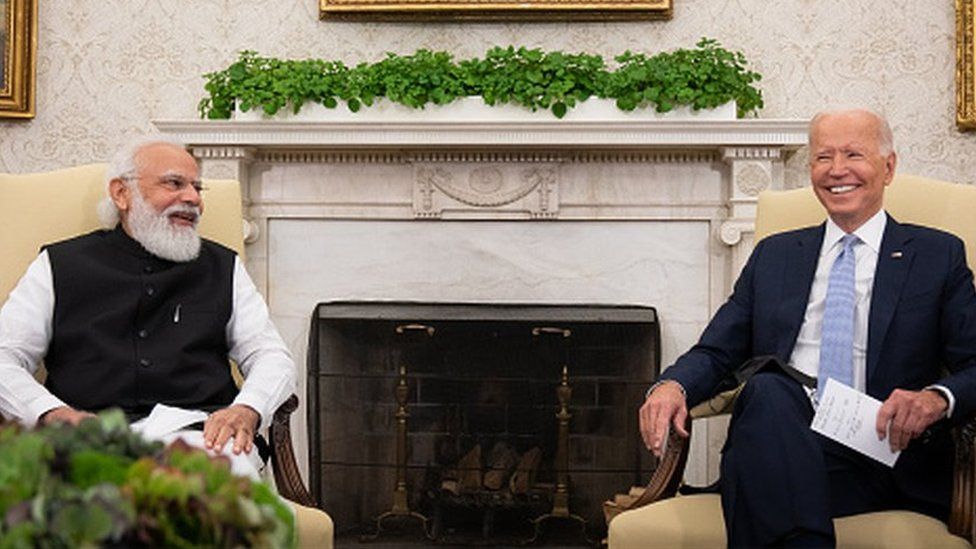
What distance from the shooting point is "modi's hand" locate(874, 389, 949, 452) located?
2.83 m

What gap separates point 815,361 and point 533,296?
1.63 meters

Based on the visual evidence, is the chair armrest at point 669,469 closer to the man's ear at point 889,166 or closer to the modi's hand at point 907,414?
the modi's hand at point 907,414

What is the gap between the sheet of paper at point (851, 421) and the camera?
291 centimetres

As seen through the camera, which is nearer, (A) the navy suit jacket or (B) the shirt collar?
(A) the navy suit jacket

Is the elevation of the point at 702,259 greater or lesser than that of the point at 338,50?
lesser

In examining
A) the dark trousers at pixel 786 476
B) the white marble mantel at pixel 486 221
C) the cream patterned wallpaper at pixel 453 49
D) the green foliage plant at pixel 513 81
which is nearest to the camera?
the dark trousers at pixel 786 476

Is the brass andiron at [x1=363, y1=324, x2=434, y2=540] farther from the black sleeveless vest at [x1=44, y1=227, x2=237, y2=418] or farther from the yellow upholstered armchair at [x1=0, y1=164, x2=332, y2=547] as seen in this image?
the black sleeveless vest at [x1=44, y1=227, x2=237, y2=418]

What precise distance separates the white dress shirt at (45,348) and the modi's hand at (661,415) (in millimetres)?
936

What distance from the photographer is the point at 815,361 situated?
3244 mm

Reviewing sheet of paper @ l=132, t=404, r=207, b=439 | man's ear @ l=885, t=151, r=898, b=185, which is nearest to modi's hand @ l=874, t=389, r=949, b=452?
man's ear @ l=885, t=151, r=898, b=185

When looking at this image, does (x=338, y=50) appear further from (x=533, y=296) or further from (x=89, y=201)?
(x=89, y=201)

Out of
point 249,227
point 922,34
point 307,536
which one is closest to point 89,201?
point 249,227

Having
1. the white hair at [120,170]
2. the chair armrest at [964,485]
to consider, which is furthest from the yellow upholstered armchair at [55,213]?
the chair armrest at [964,485]

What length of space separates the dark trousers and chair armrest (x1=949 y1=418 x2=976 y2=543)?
5.6 inches
